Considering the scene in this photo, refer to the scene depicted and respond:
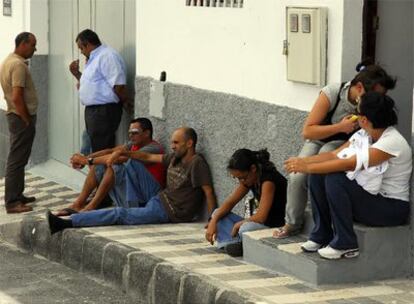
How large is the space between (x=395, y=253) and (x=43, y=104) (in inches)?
255

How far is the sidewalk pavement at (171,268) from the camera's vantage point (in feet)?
23.2

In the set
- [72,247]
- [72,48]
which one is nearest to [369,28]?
[72,247]

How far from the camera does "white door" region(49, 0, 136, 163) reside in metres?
11.2

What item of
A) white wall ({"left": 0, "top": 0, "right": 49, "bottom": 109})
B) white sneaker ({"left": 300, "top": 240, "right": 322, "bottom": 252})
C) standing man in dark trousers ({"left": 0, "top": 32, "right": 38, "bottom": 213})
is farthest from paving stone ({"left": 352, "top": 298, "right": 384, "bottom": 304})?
white wall ({"left": 0, "top": 0, "right": 49, "bottom": 109})

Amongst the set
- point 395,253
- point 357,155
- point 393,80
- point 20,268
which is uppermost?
point 393,80

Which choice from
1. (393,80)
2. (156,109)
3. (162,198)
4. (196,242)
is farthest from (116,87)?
(393,80)

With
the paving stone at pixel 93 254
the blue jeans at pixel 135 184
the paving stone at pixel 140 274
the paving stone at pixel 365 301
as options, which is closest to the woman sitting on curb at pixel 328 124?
the paving stone at pixel 140 274

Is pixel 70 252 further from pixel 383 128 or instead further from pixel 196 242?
pixel 383 128

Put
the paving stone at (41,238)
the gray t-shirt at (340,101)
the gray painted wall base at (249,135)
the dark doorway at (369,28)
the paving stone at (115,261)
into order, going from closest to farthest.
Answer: the gray painted wall base at (249,135)
the gray t-shirt at (340,101)
the dark doorway at (369,28)
the paving stone at (115,261)
the paving stone at (41,238)

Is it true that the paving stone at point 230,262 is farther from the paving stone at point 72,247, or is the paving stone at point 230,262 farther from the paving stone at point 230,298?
the paving stone at point 72,247

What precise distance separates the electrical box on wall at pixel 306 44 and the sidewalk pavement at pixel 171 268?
1.41 metres

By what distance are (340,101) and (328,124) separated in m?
0.17

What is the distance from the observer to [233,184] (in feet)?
30.6

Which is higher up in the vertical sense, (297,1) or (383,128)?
(297,1)
